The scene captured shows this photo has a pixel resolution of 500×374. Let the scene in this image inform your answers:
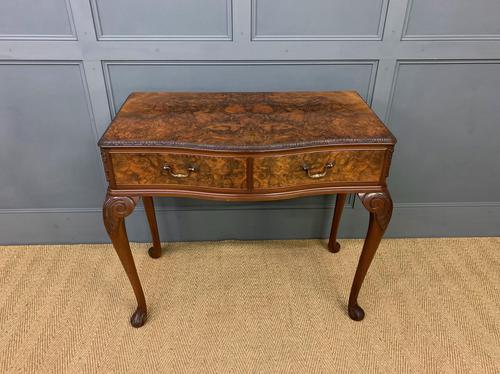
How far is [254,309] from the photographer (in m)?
1.68

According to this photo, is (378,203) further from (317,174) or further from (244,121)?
(244,121)

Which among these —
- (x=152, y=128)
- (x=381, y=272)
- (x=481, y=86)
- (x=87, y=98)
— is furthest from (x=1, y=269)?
(x=481, y=86)

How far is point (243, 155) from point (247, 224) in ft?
2.91

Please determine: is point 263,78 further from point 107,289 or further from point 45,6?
point 107,289

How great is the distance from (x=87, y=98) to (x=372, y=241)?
4.43 feet

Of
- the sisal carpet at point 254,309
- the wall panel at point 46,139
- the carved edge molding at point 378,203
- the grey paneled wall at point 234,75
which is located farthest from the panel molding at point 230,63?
the sisal carpet at point 254,309

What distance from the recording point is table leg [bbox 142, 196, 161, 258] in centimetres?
176

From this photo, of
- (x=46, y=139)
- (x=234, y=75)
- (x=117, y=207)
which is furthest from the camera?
(x=46, y=139)

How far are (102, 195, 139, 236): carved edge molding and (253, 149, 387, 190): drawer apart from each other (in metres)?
0.43

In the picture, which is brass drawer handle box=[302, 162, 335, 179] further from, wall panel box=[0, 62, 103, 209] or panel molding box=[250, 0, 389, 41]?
wall panel box=[0, 62, 103, 209]

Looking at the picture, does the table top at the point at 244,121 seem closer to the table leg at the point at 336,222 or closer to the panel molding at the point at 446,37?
the panel molding at the point at 446,37

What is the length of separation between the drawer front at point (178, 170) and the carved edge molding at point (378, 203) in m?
0.43

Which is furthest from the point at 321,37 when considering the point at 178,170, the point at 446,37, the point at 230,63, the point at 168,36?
the point at 178,170

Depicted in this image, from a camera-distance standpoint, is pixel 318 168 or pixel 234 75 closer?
pixel 318 168
